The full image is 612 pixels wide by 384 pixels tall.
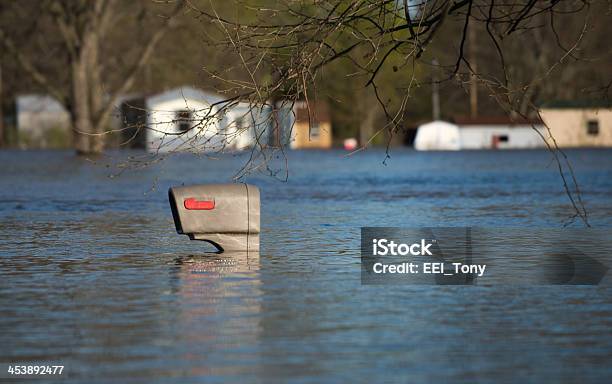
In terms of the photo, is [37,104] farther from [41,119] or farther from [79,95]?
[79,95]

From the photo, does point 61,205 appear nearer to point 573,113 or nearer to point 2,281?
point 2,281

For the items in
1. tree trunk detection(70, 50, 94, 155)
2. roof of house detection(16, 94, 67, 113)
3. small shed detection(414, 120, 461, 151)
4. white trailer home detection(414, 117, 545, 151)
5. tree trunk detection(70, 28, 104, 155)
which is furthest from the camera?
roof of house detection(16, 94, 67, 113)

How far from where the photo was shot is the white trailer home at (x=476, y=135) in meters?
117

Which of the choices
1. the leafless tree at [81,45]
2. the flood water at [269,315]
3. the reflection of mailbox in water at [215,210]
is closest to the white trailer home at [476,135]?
the leafless tree at [81,45]

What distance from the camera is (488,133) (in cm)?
12100

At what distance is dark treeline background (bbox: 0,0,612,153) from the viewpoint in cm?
8738

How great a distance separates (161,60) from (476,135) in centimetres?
2618

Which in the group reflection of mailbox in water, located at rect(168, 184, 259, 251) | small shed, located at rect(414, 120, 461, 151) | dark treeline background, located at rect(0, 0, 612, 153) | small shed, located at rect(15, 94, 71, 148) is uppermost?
dark treeline background, located at rect(0, 0, 612, 153)

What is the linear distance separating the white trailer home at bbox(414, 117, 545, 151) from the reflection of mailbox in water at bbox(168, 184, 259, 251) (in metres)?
96.5

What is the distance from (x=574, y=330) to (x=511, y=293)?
9.40 ft

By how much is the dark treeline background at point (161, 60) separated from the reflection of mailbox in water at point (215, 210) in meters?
61.2

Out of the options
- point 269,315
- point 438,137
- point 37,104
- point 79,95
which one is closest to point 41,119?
point 37,104

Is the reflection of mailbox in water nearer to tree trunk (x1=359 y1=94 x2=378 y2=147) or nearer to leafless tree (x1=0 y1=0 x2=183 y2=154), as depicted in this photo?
leafless tree (x1=0 y1=0 x2=183 y2=154)

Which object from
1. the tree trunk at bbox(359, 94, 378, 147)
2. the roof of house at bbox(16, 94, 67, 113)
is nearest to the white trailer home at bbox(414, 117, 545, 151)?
the tree trunk at bbox(359, 94, 378, 147)
